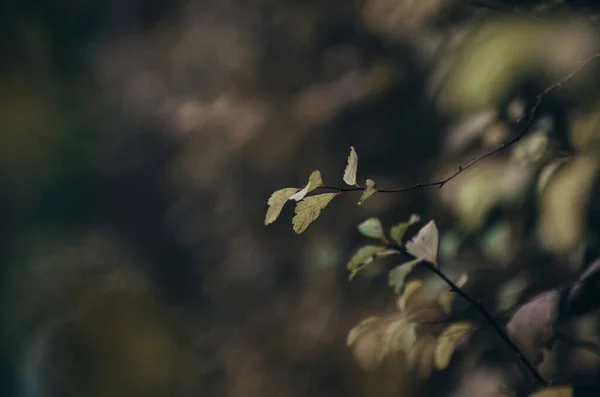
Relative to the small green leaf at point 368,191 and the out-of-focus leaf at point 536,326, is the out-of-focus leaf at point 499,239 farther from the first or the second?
the small green leaf at point 368,191

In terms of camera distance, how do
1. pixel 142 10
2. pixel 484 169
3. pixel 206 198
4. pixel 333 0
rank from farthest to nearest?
pixel 142 10 → pixel 206 198 → pixel 333 0 → pixel 484 169

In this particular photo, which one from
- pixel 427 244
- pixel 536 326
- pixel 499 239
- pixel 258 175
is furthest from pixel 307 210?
pixel 258 175

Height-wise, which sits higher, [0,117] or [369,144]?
[0,117]

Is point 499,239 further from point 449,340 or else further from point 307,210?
point 307,210

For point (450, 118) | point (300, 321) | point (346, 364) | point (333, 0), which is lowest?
point (346, 364)

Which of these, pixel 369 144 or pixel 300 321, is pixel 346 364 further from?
pixel 369 144

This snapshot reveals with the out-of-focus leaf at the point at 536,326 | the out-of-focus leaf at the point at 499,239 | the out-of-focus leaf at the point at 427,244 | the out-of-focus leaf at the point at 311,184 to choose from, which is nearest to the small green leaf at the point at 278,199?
the out-of-focus leaf at the point at 311,184

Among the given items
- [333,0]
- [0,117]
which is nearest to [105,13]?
[0,117]
